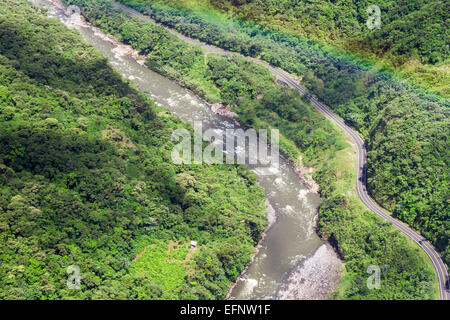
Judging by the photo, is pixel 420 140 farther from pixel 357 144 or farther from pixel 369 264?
pixel 369 264

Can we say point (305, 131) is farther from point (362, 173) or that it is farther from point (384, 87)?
point (384, 87)

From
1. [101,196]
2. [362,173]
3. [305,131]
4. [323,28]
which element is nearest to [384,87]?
[305,131]

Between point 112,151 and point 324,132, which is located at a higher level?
point 324,132

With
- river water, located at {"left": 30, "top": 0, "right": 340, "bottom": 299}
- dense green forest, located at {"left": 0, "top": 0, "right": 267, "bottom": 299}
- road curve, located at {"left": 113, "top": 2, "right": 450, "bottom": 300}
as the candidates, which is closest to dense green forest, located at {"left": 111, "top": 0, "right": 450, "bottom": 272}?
road curve, located at {"left": 113, "top": 2, "right": 450, "bottom": 300}

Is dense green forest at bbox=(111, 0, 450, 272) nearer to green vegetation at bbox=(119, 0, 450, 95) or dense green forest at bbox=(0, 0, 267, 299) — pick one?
green vegetation at bbox=(119, 0, 450, 95)

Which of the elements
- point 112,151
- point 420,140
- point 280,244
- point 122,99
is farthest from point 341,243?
point 122,99

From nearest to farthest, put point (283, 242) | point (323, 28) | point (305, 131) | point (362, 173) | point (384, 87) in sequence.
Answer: point (283, 242) → point (362, 173) → point (305, 131) → point (384, 87) → point (323, 28)
